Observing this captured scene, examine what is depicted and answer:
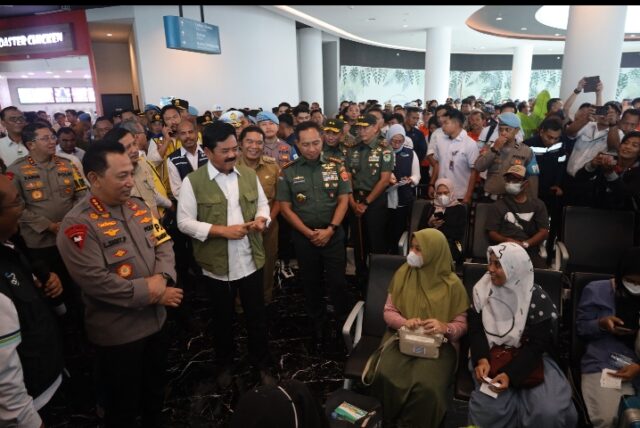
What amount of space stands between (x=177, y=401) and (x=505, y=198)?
2.85 m

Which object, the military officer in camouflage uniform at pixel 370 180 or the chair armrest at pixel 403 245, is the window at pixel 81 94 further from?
the chair armrest at pixel 403 245

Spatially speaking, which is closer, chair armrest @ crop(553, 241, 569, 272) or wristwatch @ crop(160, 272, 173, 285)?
wristwatch @ crop(160, 272, 173, 285)

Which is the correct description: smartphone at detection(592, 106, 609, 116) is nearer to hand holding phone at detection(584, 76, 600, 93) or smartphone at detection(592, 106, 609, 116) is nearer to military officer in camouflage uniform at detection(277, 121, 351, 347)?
hand holding phone at detection(584, 76, 600, 93)

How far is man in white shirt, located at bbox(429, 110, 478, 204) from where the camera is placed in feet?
14.0

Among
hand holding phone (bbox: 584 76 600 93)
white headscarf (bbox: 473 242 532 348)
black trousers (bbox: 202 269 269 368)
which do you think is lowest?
black trousers (bbox: 202 269 269 368)

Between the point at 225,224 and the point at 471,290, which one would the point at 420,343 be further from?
the point at 225,224

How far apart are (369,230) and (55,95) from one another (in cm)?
1763

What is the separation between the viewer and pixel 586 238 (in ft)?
11.3

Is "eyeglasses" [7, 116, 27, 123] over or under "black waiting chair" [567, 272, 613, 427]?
over

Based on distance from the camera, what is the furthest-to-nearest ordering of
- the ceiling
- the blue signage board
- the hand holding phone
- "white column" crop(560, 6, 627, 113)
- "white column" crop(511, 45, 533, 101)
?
"white column" crop(511, 45, 533, 101), the ceiling, the blue signage board, "white column" crop(560, 6, 627, 113), the hand holding phone

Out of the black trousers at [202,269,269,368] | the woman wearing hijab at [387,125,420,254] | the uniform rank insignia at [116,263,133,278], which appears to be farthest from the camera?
the woman wearing hijab at [387,125,420,254]

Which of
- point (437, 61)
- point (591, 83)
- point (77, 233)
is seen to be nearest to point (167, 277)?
point (77, 233)

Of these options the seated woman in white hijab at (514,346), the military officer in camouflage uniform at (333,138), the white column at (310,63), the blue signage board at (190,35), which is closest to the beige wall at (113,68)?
the blue signage board at (190,35)

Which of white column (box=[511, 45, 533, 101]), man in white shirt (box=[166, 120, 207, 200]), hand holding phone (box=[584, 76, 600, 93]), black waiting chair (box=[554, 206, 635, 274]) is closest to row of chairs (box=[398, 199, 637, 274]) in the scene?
black waiting chair (box=[554, 206, 635, 274])
